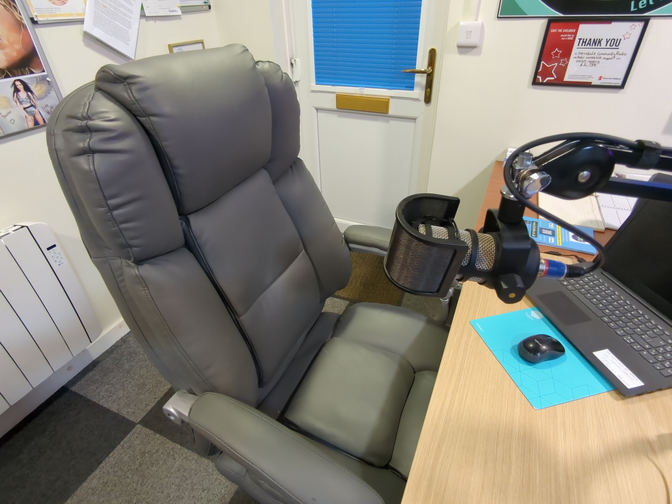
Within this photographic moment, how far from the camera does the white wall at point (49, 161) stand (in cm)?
116

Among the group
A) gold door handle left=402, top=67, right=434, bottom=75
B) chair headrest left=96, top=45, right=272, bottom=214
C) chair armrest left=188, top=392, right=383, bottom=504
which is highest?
chair headrest left=96, top=45, right=272, bottom=214

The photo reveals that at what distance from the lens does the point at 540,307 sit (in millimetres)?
811

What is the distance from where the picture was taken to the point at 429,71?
5.45 feet

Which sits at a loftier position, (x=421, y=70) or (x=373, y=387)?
(x=421, y=70)

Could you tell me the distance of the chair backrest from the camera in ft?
1.82

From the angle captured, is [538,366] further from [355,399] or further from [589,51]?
[589,51]

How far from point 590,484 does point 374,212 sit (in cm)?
181

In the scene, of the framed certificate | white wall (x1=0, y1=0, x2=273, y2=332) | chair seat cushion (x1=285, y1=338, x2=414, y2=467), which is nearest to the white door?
the framed certificate

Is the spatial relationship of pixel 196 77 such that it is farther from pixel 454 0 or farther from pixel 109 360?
pixel 109 360

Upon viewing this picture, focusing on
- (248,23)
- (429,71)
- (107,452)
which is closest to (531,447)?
(107,452)

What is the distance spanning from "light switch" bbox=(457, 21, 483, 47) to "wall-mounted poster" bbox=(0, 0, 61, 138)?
150 cm

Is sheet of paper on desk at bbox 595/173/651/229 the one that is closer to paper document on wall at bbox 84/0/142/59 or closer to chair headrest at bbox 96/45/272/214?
chair headrest at bbox 96/45/272/214

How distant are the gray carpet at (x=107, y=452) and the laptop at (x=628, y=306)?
3.46 ft

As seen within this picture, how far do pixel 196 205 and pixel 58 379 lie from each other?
1.27m
